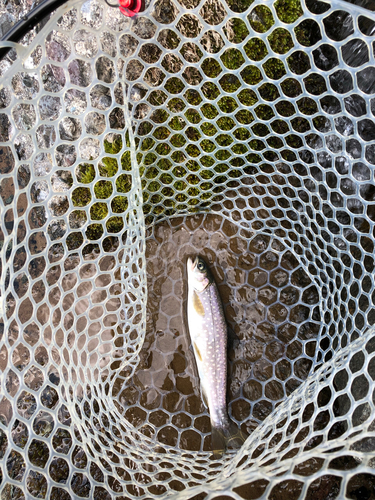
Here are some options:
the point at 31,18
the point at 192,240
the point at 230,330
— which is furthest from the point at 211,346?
the point at 31,18

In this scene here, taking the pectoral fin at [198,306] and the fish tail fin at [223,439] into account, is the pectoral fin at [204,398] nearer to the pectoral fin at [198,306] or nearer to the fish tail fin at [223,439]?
the fish tail fin at [223,439]

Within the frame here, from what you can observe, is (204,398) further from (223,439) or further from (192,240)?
(192,240)

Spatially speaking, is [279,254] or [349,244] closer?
[349,244]

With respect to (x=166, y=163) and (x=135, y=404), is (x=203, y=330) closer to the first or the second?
(x=135, y=404)

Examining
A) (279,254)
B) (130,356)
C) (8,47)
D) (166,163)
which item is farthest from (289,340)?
(8,47)

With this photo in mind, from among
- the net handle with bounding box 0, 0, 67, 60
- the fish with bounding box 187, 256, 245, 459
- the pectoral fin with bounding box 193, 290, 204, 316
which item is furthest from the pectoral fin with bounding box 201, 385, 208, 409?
the net handle with bounding box 0, 0, 67, 60

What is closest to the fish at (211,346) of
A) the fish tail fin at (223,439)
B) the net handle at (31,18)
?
the fish tail fin at (223,439)
